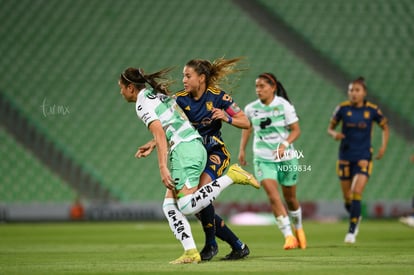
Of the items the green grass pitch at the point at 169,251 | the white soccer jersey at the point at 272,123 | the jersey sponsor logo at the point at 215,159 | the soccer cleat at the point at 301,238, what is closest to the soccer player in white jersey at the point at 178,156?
the jersey sponsor logo at the point at 215,159

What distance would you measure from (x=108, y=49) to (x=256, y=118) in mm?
10831

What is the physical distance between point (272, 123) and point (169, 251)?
2266 millimetres

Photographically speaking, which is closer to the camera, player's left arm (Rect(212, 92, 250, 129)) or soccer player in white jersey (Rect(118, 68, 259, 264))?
soccer player in white jersey (Rect(118, 68, 259, 264))

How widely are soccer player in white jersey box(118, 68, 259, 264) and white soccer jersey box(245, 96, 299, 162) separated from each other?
2997 millimetres

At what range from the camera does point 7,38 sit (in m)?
21.1

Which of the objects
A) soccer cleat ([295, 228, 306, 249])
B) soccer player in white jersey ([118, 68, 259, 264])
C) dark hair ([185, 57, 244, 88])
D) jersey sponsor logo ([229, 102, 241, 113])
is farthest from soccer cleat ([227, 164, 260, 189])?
soccer cleat ([295, 228, 306, 249])

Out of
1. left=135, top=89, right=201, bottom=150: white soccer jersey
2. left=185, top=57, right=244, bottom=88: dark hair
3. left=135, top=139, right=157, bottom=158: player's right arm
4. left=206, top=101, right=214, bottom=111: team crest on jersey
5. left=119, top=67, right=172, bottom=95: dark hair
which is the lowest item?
left=135, top=139, right=157, bottom=158: player's right arm

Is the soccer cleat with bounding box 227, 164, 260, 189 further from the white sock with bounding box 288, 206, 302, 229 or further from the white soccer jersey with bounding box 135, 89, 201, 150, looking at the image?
the white sock with bounding box 288, 206, 302, 229

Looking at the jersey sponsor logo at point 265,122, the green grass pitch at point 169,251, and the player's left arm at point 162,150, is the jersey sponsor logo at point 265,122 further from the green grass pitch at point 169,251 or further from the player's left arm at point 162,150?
the player's left arm at point 162,150

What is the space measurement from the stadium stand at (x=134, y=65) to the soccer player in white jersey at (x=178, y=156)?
36.1 feet

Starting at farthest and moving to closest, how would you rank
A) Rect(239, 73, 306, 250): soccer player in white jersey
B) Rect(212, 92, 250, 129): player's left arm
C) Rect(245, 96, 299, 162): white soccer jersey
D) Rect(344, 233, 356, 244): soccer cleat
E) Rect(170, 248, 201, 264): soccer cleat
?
Rect(344, 233, 356, 244): soccer cleat → Rect(245, 96, 299, 162): white soccer jersey → Rect(239, 73, 306, 250): soccer player in white jersey → Rect(212, 92, 250, 129): player's left arm → Rect(170, 248, 201, 264): soccer cleat

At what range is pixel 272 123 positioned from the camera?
10.8m

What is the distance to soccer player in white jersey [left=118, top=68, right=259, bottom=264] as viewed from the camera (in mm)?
7422

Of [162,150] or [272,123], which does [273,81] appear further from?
[162,150]
